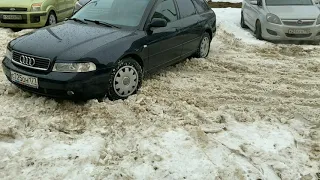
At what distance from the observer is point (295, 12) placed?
34.1 feet

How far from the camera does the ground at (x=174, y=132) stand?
384cm

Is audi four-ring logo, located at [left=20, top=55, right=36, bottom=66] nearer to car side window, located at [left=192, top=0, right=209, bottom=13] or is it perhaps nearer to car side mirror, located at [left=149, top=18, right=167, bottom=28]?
car side mirror, located at [left=149, top=18, right=167, bottom=28]

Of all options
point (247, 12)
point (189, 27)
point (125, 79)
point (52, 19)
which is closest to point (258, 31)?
point (247, 12)

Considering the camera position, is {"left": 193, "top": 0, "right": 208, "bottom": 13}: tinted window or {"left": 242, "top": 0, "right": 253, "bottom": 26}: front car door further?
{"left": 242, "top": 0, "right": 253, "bottom": 26}: front car door

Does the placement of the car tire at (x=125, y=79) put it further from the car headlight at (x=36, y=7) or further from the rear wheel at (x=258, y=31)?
the car headlight at (x=36, y=7)

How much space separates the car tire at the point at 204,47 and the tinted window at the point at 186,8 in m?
0.66

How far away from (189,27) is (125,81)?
222cm

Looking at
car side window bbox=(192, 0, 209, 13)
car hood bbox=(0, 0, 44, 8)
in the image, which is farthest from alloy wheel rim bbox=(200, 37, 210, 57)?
car hood bbox=(0, 0, 44, 8)

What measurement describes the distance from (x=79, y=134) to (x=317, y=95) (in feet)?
12.6

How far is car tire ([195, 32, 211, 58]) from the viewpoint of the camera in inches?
310

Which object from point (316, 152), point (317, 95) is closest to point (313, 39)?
point (317, 95)

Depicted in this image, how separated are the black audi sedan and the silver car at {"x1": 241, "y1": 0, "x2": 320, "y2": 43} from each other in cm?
393

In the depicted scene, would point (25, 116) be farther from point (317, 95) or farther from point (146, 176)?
point (317, 95)

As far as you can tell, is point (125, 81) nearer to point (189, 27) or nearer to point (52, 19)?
point (189, 27)
